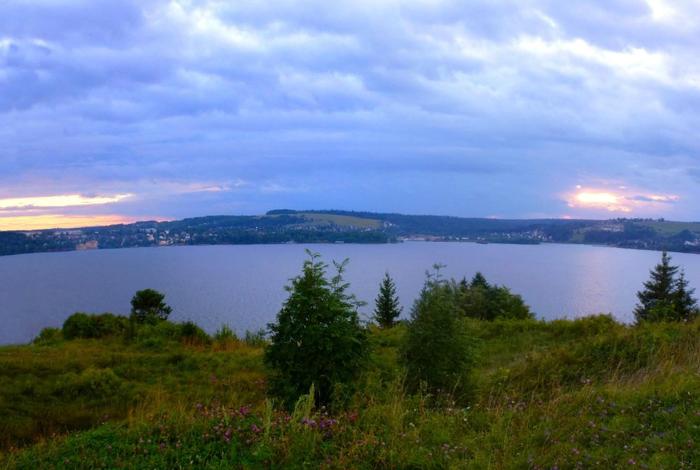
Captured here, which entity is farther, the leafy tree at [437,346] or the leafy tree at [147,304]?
the leafy tree at [147,304]

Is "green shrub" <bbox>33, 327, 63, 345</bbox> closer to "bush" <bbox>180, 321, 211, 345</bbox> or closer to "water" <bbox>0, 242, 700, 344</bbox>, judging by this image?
"bush" <bbox>180, 321, 211, 345</bbox>

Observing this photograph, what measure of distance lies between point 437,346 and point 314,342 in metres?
1.85

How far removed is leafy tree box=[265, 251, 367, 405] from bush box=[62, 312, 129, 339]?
10962mm

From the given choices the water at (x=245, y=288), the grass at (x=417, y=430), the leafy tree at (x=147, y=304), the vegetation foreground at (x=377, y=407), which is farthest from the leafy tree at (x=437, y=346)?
the water at (x=245, y=288)

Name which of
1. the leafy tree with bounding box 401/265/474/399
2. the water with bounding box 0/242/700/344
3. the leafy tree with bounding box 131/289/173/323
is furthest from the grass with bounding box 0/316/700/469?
the water with bounding box 0/242/700/344

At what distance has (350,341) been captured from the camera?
24.5 feet

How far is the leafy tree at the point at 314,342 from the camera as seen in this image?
23.9 feet

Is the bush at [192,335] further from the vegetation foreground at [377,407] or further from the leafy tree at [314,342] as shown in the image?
the leafy tree at [314,342]

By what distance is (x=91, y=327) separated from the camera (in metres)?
16.8

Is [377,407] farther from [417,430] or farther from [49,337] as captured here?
[49,337]

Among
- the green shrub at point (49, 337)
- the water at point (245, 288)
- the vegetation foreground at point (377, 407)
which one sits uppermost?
the vegetation foreground at point (377, 407)

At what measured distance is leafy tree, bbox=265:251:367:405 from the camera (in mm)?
7277

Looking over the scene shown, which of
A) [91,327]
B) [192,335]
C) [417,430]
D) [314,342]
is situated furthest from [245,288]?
[417,430]

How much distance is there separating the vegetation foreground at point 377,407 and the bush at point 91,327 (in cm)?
307
